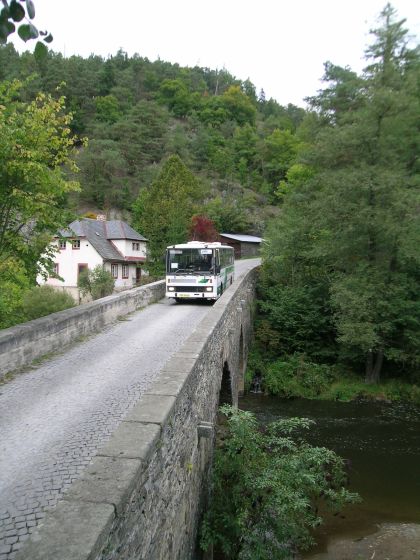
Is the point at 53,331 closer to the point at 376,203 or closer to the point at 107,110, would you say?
the point at 376,203

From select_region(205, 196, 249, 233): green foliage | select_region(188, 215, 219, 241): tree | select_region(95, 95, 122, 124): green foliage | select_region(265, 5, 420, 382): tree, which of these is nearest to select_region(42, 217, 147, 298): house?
select_region(188, 215, 219, 241): tree

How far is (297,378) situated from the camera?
2119 centimetres

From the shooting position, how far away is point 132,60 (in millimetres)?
97188

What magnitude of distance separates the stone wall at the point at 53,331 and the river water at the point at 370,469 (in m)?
6.96

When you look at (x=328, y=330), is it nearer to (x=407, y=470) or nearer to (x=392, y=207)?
(x=392, y=207)

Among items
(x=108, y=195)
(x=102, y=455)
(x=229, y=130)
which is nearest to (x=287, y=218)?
(x=102, y=455)

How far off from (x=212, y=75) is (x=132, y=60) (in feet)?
92.8

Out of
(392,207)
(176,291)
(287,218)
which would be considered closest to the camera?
(176,291)

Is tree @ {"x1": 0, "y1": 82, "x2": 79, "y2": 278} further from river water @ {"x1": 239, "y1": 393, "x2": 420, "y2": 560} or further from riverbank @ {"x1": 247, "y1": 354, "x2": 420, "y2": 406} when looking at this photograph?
riverbank @ {"x1": 247, "y1": 354, "x2": 420, "y2": 406}

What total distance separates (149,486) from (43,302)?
819 inches

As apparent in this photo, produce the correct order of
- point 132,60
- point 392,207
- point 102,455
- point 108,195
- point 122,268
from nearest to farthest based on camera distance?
point 102,455
point 392,207
point 122,268
point 108,195
point 132,60

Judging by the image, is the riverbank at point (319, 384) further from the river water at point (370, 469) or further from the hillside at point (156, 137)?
the hillside at point (156, 137)

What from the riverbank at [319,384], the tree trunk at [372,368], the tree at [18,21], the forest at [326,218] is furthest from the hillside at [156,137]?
the tree at [18,21]

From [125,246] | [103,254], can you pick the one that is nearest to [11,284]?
[103,254]
